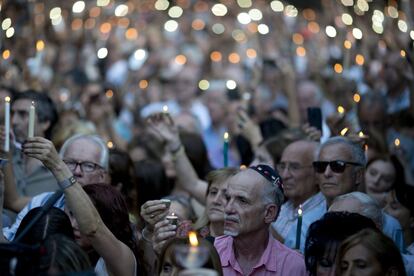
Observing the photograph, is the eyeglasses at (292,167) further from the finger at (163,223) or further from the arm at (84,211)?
the arm at (84,211)

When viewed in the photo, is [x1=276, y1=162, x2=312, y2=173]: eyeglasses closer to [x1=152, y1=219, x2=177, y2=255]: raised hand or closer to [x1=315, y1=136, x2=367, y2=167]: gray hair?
[x1=315, y1=136, x2=367, y2=167]: gray hair

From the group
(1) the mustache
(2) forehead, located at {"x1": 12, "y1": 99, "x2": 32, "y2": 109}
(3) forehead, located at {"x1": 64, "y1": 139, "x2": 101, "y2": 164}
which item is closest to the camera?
(1) the mustache

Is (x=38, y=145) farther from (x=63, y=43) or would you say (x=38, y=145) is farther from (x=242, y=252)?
(x=63, y=43)

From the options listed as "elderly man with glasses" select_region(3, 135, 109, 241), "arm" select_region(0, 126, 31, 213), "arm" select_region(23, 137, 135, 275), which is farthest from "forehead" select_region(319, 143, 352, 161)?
"arm" select_region(0, 126, 31, 213)

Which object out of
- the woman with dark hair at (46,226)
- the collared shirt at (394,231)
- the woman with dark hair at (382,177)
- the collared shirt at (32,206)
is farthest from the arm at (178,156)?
the woman with dark hair at (46,226)

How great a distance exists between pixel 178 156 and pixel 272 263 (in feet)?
8.92

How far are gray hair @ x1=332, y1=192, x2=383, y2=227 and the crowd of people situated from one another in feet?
0.03

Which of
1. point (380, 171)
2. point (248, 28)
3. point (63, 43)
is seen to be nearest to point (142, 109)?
point (63, 43)

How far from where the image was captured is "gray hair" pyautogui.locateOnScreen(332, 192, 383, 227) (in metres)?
7.03

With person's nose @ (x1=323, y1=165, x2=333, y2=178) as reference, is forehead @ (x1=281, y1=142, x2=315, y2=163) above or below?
above

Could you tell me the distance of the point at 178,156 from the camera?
9297 millimetres

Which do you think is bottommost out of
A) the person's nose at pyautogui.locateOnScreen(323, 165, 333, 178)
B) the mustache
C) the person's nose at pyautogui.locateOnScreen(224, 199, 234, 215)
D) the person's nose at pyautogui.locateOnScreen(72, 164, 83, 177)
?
the mustache

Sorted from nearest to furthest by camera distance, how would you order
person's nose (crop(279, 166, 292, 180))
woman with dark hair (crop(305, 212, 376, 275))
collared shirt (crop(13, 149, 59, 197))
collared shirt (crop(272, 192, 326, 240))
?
1. woman with dark hair (crop(305, 212, 376, 275))
2. collared shirt (crop(272, 192, 326, 240))
3. person's nose (crop(279, 166, 292, 180))
4. collared shirt (crop(13, 149, 59, 197))

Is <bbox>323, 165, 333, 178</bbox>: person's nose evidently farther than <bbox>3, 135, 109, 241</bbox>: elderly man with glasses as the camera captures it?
No
